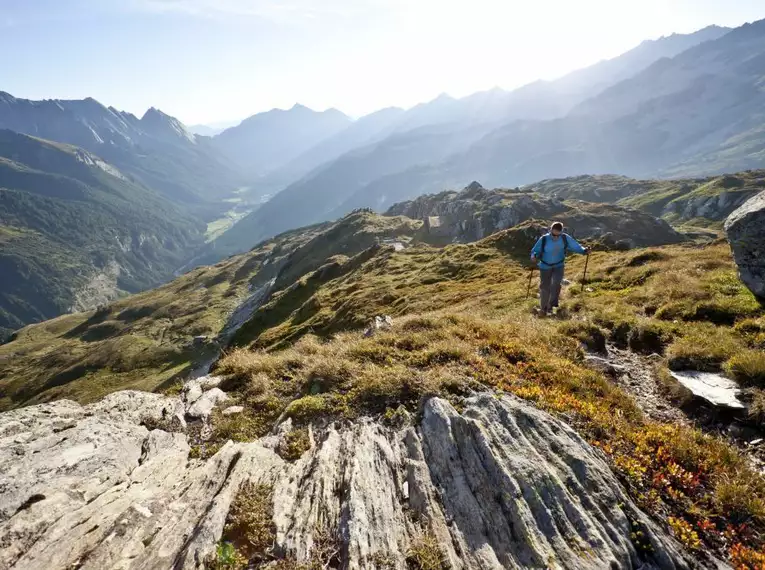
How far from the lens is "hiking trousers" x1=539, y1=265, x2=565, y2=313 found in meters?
18.6

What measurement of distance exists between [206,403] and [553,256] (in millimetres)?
16274

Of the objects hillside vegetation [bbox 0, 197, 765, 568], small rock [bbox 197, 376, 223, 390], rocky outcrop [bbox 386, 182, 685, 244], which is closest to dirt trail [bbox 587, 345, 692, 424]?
hillside vegetation [bbox 0, 197, 765, 568]

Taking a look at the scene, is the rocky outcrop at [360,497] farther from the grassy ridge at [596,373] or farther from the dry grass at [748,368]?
the dry grass at [748,368]

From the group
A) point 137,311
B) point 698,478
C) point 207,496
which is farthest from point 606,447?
point 137,311

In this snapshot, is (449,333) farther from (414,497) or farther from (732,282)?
(732,282)

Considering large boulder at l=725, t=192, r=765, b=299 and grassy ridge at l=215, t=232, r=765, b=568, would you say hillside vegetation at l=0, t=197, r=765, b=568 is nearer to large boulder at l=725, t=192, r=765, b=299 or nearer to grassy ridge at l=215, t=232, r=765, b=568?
grassy ridge at l=215, t=232, r=765, b=568

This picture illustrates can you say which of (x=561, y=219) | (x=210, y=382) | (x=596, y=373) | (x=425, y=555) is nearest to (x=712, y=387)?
(x=596, y=373)

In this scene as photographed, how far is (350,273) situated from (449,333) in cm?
5823

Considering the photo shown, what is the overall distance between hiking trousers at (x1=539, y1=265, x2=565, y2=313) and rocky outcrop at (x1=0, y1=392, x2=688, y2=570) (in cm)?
1064

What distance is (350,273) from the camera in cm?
7225

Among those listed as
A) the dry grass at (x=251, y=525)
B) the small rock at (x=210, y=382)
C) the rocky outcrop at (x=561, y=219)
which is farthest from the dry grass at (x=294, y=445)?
the rocky outcrop at (x=561, y=219)

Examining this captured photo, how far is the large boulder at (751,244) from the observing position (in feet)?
47.2

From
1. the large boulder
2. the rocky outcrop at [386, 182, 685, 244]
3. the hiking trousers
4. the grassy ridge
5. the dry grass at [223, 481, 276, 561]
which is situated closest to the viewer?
the dry grass at [223, 481, 276, 561]

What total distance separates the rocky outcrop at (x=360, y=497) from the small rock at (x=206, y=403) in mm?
1970
